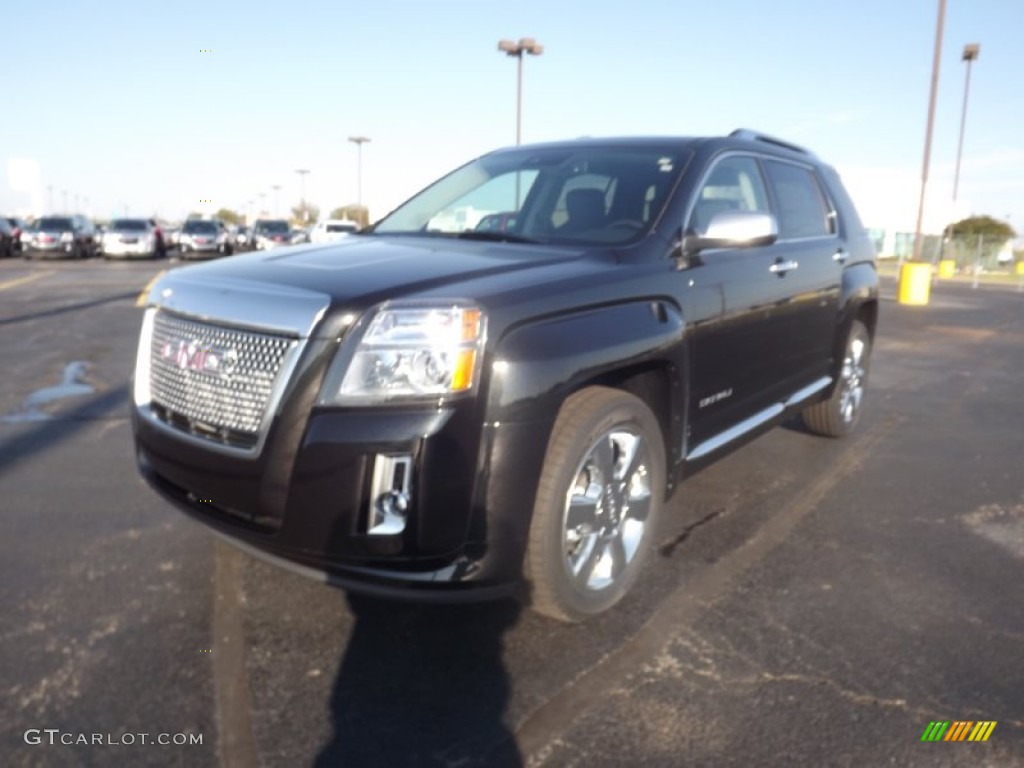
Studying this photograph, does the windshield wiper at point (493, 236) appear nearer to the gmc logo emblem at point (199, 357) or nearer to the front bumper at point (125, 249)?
the gmc logo emblem at point (199, 357)

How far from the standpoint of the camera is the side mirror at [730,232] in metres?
3.54

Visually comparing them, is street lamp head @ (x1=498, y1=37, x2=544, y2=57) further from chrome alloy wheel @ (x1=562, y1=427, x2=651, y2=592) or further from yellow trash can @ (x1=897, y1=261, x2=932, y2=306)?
chrome alloy wheel @ (x1=562, y1=427, x2=651, y2=592)

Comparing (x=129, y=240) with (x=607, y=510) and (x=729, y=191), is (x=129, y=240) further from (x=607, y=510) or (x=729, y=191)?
(x=607, y=510)

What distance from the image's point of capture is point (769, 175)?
4.70 meters

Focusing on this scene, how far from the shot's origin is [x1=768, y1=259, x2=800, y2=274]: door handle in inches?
171

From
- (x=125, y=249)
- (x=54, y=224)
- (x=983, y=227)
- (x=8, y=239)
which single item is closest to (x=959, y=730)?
(x=125, y=249)

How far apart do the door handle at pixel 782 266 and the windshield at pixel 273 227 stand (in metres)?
31.6

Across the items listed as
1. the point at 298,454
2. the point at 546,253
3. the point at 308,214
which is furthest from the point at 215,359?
the point at 308,214

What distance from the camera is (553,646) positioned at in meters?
3.04

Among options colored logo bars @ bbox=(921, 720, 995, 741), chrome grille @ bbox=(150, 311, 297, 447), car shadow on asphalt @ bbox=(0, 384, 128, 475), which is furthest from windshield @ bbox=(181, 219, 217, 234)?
colored logo bars @ bbox=(921, 720, 995, 741)

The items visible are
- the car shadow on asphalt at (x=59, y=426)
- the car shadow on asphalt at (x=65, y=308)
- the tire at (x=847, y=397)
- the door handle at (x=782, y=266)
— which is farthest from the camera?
the car shadow on asphalt at (x=65, y=308)

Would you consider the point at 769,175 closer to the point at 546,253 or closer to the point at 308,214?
the point at 546,253

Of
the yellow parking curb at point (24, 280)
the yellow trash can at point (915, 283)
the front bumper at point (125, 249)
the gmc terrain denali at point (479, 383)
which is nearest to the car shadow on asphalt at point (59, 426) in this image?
the gmc terrain denali at point (479, 383)

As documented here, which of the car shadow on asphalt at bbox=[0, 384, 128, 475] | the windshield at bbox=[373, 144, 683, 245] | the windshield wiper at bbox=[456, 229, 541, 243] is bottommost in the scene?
the car shadow on asphalt at bbox=[0, 384, 128, 475]
